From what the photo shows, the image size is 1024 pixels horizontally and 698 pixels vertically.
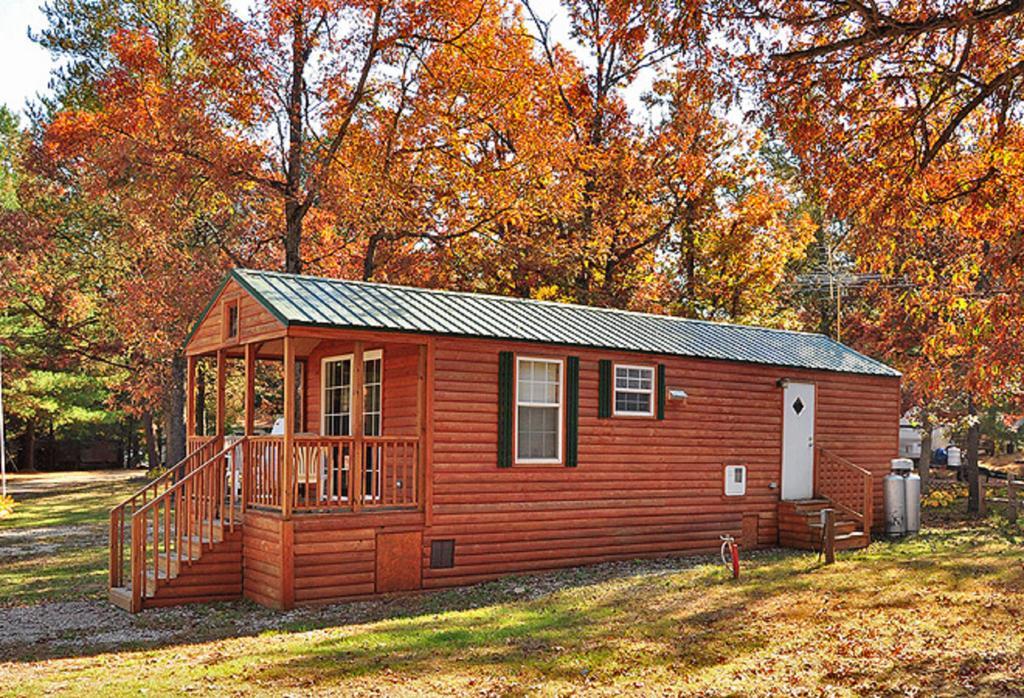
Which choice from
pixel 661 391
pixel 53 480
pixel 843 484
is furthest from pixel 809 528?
pixel 53 480

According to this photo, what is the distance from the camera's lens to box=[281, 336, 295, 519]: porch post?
34.1ft

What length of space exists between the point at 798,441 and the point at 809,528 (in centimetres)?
159

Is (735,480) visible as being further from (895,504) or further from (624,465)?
(895,504)

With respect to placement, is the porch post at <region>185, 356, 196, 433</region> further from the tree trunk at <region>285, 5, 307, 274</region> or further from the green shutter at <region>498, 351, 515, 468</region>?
the tree trunk at <region>285, 5, 307, 274</region>

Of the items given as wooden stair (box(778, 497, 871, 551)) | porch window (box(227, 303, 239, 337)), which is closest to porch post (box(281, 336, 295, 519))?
porch window (box(227, 303, 239, 337))

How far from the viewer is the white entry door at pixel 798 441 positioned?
1562 centimetres

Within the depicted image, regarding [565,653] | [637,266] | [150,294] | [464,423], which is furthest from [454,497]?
[637,266]

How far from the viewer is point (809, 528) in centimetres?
1482

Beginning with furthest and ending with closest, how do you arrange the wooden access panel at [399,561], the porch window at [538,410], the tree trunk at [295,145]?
1. the tree trunk at [295,145]
2. the porch window at [538,410]
3. the wooden access panel at [399,561]

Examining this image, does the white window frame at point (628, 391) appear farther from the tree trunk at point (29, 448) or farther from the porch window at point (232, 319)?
the tree trunk at point (29, 448)

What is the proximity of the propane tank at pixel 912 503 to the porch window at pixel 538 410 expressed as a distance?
7047 mm

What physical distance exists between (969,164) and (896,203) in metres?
1.35

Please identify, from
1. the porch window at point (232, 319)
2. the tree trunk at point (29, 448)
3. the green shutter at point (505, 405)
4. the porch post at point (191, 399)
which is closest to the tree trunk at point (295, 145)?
the porch post at point (191, 399)

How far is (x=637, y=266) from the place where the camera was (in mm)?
25656
